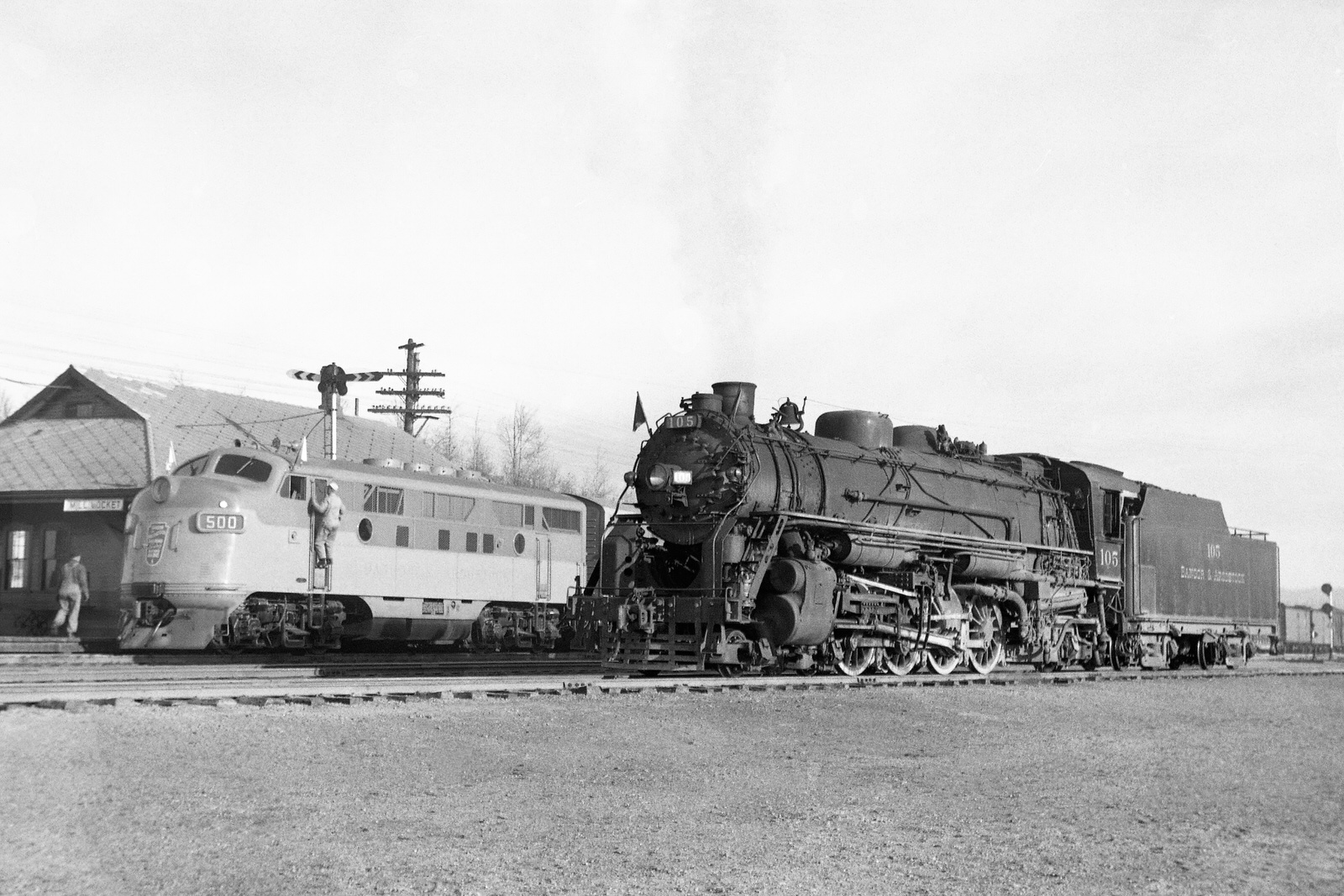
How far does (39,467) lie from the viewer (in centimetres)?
3030

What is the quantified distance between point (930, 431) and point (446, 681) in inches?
371

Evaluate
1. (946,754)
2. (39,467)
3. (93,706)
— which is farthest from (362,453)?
(946,754)

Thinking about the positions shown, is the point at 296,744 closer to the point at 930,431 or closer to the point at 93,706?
the point at 93,706

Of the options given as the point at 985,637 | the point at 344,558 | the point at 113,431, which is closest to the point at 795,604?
the point at 985,637

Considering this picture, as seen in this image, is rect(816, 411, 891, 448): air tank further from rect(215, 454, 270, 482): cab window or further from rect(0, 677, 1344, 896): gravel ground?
rect(215, 454, 270, 482): cab window

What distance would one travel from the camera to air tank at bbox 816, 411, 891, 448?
1958 cm

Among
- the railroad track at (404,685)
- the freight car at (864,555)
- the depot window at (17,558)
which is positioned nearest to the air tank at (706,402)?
Answer: the freight car at (864,555)

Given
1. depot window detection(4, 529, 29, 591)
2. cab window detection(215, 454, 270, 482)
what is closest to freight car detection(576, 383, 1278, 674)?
cab window detection(215, 454, 270, 482)

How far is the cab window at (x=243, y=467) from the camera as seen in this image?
2011cm

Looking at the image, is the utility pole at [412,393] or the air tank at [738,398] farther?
the utility pole at [412,393]

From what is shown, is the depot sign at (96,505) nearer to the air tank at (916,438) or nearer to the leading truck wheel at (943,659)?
the air tank at (916,438)

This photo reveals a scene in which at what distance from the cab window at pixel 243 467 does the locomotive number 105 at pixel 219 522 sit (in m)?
0.84

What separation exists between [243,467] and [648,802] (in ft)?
45.2

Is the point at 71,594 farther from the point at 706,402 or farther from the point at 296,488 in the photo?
the point at 706,402
